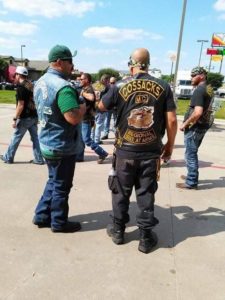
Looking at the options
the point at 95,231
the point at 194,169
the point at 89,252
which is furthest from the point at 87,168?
the point at 89,252

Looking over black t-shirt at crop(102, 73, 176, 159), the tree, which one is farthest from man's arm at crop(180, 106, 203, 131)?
the tree

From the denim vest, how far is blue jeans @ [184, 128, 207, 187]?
2310 mm

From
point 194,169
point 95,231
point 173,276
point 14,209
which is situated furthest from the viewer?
point 194,169

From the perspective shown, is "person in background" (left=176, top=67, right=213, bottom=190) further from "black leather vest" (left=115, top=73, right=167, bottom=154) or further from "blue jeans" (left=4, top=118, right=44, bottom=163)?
"blue jeans" (left=4, top=118, right=44, bottom=163)

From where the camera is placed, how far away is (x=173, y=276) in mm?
2883

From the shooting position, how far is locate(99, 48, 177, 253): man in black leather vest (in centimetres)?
304

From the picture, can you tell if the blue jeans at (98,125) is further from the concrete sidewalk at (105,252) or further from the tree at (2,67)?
the tree at (2,67)

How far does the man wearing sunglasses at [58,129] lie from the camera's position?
3.08 meters

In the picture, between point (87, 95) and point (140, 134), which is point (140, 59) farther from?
point (87, 95)

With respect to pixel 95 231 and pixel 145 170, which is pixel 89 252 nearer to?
pixel 95 231

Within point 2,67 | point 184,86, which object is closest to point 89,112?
point 184,86

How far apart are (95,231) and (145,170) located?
977mm

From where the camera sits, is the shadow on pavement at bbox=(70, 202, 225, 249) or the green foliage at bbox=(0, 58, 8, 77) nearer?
the shadow on pavement at bbox=(70, 202, 225, 249)

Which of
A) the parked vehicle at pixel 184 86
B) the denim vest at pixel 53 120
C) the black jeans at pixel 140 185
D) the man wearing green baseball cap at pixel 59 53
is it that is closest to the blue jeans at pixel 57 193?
the denim vest at pixel 53 120
